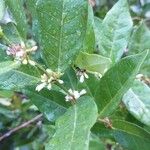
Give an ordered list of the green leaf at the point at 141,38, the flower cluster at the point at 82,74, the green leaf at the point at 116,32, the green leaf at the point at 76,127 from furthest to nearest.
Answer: the green leaf at the point at 141,38
the green leaf at the point at 116,32
the flower cluster at the point at 82,74
the green leaf at the point at 76,127

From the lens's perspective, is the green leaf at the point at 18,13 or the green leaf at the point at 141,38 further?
the green leaf at the point at 141,38

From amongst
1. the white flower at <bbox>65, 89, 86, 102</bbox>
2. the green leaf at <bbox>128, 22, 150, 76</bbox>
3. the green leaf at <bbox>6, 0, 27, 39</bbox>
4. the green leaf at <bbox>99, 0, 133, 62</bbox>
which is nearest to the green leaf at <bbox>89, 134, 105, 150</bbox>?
the green leaf at <bbox>128, 22, 150, 76</bbox>

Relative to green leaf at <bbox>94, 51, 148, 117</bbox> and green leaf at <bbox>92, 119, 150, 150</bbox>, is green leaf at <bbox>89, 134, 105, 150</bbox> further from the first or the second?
green leaf at <bbox>94, 51, 148, 117</bbox>

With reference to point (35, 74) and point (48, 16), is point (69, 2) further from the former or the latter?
point (35, 74)

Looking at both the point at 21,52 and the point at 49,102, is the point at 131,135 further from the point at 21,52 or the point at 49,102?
the point at 21,52

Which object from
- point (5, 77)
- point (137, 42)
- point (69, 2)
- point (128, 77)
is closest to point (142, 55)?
point (128, 77)

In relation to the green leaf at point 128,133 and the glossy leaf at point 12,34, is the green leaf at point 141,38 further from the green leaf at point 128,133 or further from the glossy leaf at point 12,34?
the glossy leaf at point 12,34

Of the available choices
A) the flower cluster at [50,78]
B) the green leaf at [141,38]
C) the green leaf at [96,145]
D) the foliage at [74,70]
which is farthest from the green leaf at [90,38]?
the green leaf at [96,145]
